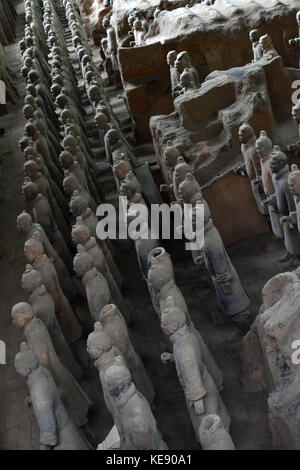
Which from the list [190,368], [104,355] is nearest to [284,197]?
[190,368]

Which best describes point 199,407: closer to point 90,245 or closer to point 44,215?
point 90,245

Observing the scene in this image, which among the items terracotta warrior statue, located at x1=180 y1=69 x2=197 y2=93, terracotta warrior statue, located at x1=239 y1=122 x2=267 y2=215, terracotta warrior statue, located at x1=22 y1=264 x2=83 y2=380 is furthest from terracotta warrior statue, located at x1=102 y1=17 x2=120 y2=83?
terracotta warrior statue, located at x1=22 y1=264 x2=83 y2=380

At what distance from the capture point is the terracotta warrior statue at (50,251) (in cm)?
508

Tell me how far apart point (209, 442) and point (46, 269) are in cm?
212

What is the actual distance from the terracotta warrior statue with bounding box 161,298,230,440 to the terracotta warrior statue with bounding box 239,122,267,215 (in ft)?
6.85

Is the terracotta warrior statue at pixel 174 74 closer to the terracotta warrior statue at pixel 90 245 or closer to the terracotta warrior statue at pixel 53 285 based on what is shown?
the terracotta warrior statue at pixel 90 245

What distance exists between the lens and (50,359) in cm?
382

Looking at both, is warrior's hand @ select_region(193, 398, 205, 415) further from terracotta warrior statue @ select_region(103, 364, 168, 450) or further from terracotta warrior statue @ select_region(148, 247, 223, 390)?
terracotta warrior statue @ select_region(148, 247, 223, 390)

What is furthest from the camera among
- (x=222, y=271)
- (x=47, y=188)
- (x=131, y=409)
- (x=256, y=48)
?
(x=256, y=48)

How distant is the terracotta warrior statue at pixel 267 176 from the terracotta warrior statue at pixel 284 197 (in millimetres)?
134

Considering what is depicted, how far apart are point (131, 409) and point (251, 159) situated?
111 inches

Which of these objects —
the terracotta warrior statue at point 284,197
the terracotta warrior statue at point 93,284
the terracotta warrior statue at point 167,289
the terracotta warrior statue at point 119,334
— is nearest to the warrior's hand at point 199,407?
the terracotta warrior statue at point 167,289

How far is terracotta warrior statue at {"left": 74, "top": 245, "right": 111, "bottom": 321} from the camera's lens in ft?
13.7

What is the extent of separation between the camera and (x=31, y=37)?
12.3 meters
